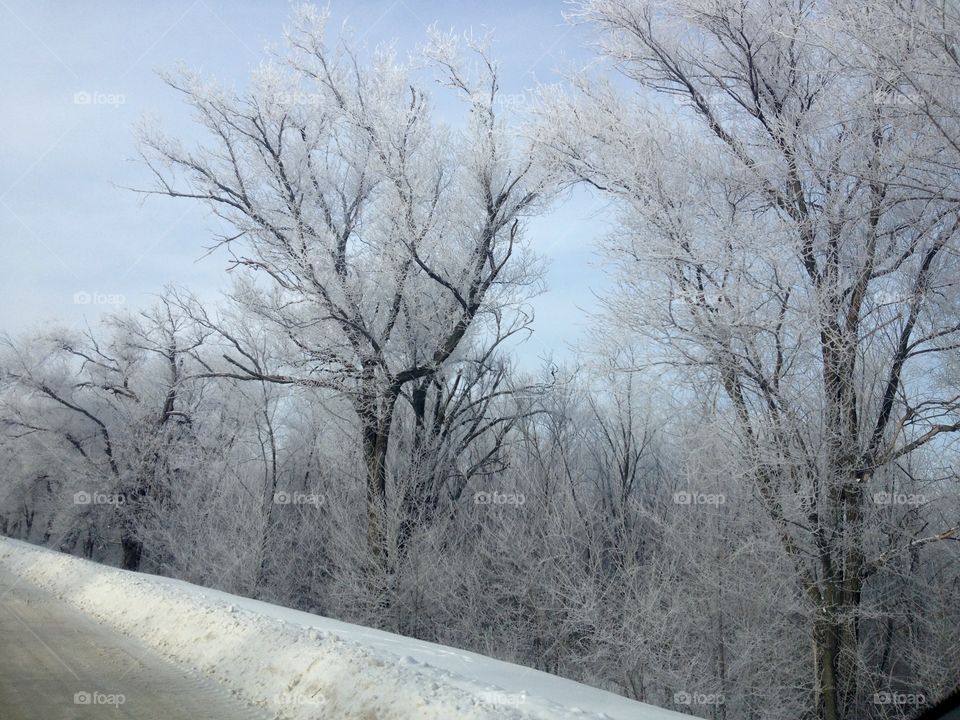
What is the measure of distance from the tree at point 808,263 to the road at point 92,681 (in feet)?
26.3

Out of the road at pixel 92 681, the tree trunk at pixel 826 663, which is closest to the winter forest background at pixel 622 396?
the tree trunk at pixel 826 663

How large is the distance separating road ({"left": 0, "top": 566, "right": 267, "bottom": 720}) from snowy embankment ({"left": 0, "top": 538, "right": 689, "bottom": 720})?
0.30 metres

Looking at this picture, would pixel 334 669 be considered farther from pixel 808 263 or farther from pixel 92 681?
pixel 808 263

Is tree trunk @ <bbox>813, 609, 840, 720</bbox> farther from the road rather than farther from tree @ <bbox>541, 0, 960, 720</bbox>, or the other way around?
the road

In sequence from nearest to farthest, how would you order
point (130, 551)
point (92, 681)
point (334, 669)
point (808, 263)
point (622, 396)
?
point (334, 669), point (92, 681), point (808, 263), point (622, 396), point (130, 551)

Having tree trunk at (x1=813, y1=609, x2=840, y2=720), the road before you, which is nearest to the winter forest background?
tree trunk at (x1=813, y1=609, x2=840, y2=720)

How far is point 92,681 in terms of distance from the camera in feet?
23.8

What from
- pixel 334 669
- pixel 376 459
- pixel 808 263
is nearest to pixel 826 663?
pixel 808 263

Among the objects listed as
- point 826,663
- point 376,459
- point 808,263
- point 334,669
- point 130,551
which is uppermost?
point 808,263

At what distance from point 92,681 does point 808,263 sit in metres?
11.0

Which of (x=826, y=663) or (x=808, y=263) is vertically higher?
(x=808, y=263)

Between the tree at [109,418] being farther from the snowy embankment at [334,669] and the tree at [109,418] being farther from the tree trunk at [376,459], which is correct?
the snowy embankment at [334,669]

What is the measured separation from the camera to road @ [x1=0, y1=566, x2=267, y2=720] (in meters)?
6.29

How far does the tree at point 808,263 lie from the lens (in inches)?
452
